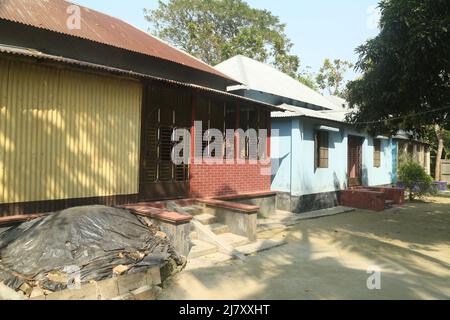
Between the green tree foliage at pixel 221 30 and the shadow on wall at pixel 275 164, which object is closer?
the shadow on wall at pixel 275 164

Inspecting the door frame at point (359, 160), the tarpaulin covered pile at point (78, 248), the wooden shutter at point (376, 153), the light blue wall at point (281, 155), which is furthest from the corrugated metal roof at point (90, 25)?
the wooden shutter at point (376, 153)

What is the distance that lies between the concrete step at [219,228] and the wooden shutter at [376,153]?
12.2m

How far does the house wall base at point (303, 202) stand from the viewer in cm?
1208

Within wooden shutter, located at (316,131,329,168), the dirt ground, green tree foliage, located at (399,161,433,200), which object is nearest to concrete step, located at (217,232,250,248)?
the dirt ground

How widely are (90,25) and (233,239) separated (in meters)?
7.29

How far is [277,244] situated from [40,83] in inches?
232

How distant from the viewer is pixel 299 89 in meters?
16.7

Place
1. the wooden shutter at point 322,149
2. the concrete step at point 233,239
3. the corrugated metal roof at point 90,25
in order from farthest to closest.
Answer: the wooden shutter at point 322,149
the corrugated metal roof at point 90,25
the concrete step at point 233,239

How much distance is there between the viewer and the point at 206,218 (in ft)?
26.7

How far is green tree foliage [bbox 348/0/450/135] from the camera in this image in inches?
294

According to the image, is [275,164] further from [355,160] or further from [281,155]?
[355,160]
